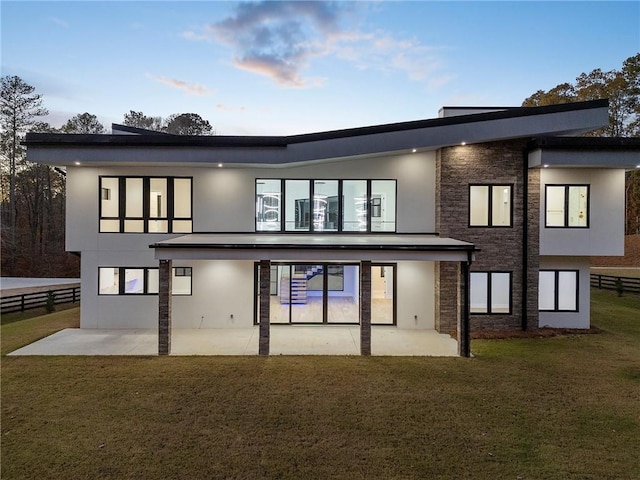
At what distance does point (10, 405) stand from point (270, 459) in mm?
5061

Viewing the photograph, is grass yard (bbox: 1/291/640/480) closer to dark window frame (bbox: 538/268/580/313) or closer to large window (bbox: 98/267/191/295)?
dark window frame (bbox: 538/268/580/313)

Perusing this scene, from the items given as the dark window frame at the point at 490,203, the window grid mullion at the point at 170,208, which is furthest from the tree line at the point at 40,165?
the dark window frame at the point at 490,203

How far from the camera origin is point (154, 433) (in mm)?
5668

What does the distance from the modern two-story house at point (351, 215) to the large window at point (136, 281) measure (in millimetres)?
37

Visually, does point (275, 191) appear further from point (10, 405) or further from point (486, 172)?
point (10, 405)

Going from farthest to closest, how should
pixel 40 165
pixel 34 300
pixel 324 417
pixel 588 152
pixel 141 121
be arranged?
pixel 141 121
pixel 40 165
pixel 34 300
pixel 588 152
pixel 324 417

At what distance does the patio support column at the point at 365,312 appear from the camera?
9.60 m

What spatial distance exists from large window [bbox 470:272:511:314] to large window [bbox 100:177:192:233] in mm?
9641

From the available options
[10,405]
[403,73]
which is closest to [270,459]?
[10,405]

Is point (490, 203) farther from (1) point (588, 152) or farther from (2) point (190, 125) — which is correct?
(2) point (190, 125)

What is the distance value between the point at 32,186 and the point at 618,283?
146ft

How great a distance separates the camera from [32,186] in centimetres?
3356

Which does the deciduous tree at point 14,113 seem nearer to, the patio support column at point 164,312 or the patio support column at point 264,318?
the patio support column at point 164,312

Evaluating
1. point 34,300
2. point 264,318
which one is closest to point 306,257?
point 264,318
